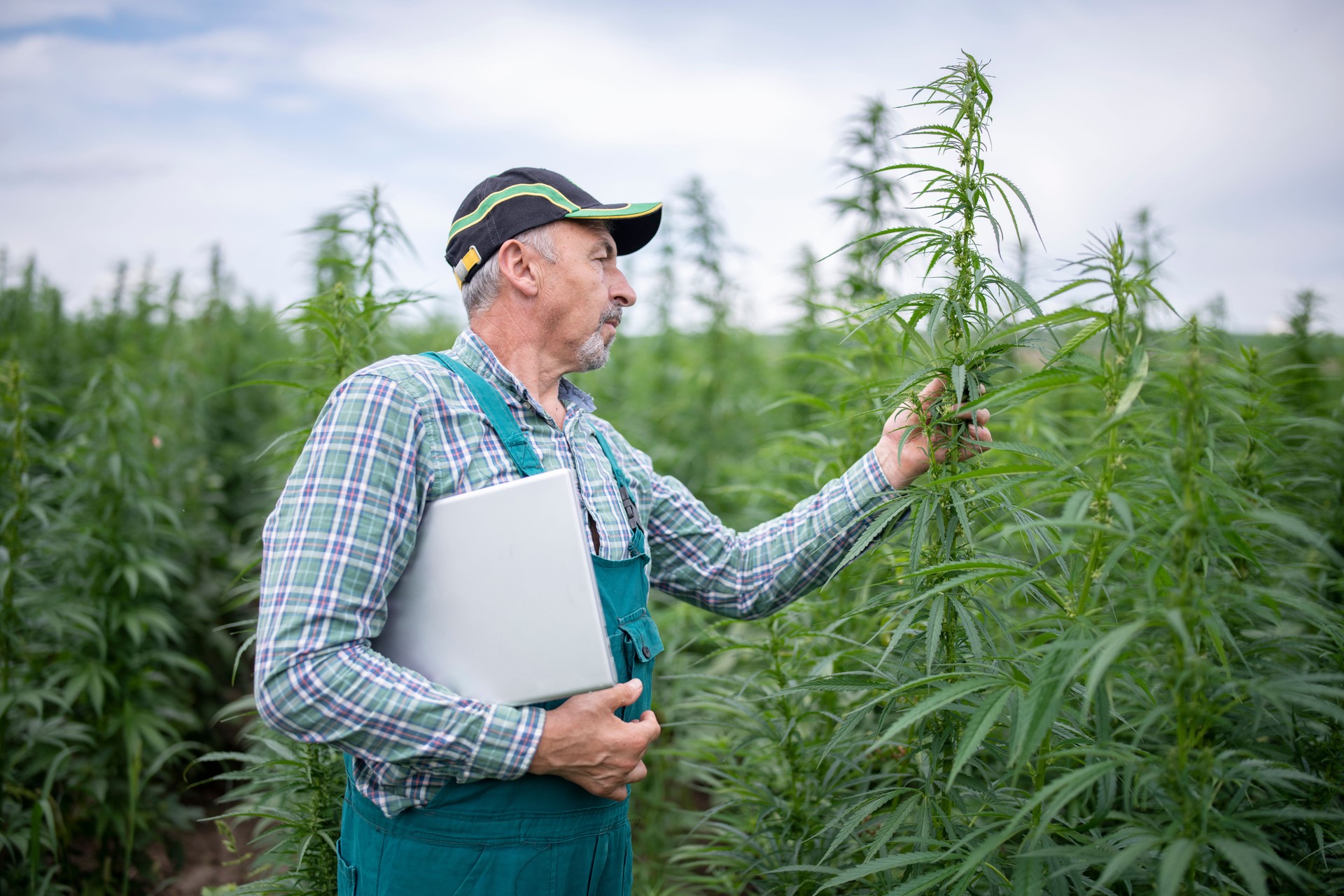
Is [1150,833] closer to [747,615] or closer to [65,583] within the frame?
[747,615]

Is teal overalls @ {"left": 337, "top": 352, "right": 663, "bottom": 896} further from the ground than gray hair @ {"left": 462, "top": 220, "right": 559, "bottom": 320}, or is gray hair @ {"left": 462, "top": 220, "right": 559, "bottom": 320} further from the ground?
gray hair @ {"left": 462, "top": 220, "right": 559, "bottom": 320}

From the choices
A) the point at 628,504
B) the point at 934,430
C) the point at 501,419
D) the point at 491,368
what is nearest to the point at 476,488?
the point at 501,419

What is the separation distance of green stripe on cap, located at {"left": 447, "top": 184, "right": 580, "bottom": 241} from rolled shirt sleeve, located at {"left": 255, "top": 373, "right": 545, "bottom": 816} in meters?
0.54

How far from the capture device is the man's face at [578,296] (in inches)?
73.8

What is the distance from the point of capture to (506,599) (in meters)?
1.53

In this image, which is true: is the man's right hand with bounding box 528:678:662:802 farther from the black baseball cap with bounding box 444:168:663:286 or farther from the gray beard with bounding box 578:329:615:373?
the black baseball cap with bounding box 444:168:663:286

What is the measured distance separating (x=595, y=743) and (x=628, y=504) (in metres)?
0.57

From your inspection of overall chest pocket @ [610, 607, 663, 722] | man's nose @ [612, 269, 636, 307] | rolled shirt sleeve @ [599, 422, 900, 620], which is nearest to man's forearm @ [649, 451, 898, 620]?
rolled shirt sleeve @ [599, 422, 900, 620]

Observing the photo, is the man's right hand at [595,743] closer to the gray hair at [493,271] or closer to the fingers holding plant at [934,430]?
the fingers holding plant at [934,430]

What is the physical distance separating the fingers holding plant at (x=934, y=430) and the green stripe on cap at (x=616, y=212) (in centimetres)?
73

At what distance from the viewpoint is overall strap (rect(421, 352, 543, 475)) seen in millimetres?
1688

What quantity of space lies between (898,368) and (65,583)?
9.88 feet

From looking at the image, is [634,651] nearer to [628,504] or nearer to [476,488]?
[628,504]

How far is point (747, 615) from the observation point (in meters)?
2.15
